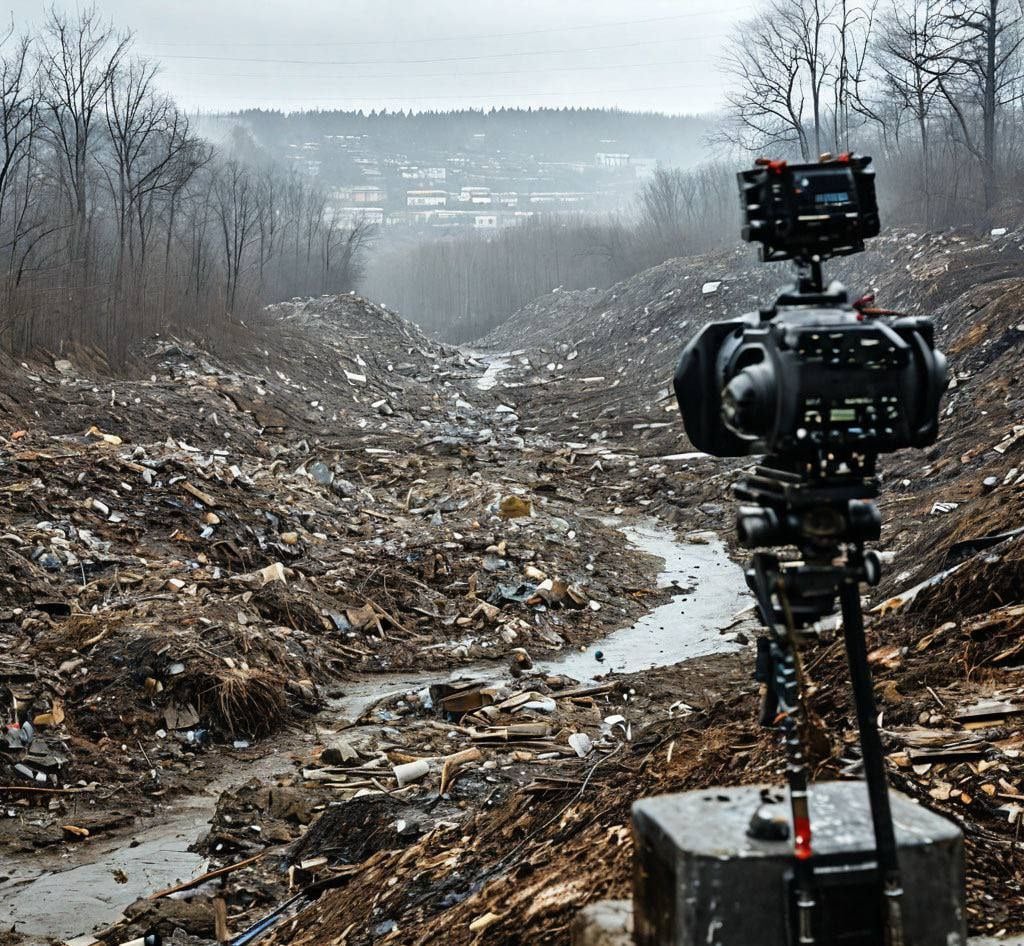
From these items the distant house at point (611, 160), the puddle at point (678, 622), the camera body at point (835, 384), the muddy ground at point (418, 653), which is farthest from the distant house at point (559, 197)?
the camera body at point (835, 384)

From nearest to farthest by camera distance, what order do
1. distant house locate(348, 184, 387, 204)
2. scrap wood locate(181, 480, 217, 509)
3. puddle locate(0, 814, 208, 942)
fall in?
puddle locate(0, 814, 208, 942) → scrap wood locate(181, 480, 217, 509) → distant house locate(348, 184, 387, 204)

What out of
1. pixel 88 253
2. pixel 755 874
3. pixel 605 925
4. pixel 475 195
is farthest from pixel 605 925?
pixel 475 195

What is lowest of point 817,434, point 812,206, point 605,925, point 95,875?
point 95,875

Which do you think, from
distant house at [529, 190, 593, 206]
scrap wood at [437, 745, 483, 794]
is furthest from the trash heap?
distant house at [529, 190, 593, 206]

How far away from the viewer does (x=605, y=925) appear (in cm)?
242

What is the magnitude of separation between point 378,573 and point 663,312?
22.3 meters

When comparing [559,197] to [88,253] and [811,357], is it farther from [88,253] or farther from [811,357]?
[811,357]

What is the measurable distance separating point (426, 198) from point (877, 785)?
13411cm

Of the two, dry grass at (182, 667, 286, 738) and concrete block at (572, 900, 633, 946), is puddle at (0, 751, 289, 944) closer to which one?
dry grass at (182, 667, 286, 738)

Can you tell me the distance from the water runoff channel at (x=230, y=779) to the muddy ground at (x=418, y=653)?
5 centimetres

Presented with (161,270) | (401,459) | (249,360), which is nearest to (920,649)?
(401,459)

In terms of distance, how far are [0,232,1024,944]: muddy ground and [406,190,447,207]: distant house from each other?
113m

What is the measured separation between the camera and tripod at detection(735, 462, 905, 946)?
199cm

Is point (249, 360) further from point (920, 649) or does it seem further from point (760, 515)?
point (760, 515)
